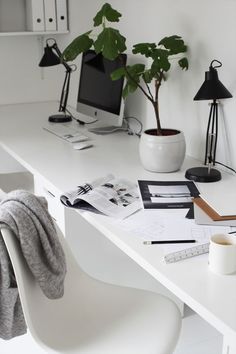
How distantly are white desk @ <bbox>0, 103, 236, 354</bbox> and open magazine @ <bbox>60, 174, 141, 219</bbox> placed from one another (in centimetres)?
5

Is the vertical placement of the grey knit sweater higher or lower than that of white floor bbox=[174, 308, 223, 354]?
higher

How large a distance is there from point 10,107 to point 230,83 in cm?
208

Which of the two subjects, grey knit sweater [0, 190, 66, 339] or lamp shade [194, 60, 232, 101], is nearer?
grey knit sweater [0, 190, 66, 339]

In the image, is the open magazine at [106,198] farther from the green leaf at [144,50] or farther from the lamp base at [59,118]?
the lamp base at [59,118]

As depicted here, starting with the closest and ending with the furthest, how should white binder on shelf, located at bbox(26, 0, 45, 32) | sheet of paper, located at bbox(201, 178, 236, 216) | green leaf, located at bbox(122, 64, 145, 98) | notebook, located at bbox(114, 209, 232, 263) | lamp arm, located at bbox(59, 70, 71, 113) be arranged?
notebook, located at bbox(114, 209, 232, 263) → sheet of paper, located at bbox(201, 178, 236, 216) → green leaf, located at bbox(122, 64, 145, 98) → lamp arm, located at bbox(59, 70, 71, 113) → white binder on shelf, located at bbox(26, 0, 45, 32)

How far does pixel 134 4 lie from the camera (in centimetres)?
275

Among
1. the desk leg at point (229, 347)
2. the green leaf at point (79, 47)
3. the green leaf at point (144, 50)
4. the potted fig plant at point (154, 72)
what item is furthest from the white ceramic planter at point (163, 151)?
the desk leg at point (229, 347)

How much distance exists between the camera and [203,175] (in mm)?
2068

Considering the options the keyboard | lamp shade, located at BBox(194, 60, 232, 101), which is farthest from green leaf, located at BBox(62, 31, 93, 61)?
lamp shade, located at BBox(194, 60, 232, 101)

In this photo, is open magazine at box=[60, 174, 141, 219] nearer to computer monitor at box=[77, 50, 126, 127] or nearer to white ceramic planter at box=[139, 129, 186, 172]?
white ceramic planter at box=[139, 129, 186, 172]

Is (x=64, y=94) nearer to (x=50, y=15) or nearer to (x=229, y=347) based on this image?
(x=50, y=15)

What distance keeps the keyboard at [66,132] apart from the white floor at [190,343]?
3.39ft

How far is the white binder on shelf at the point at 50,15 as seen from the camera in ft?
11.5

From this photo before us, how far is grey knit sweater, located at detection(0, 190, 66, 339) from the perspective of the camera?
1.33 m
